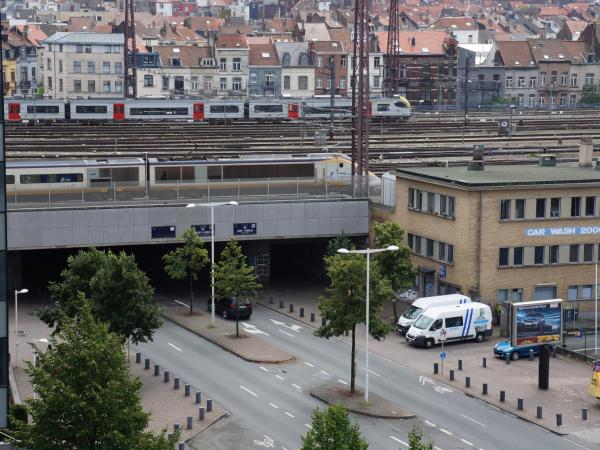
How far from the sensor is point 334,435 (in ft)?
94.2

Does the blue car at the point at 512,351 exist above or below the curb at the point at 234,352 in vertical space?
above

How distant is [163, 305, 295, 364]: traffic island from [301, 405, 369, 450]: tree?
18.5 m

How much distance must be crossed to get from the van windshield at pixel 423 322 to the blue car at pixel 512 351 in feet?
9.24

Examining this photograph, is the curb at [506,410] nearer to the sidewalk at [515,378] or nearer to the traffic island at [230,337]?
the sidewalk at [515,378]

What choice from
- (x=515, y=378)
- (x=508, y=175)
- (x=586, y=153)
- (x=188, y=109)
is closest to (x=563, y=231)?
(x=508, y=175)

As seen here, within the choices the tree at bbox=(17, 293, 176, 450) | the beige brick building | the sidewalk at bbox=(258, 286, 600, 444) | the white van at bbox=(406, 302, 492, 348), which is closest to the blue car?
the sidewalk at bbox=(258, 286, 600, 444)

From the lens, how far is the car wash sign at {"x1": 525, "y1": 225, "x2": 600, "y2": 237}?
55.0m

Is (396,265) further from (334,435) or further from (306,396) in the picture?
(334,435)

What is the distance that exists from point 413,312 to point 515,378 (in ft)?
23.5

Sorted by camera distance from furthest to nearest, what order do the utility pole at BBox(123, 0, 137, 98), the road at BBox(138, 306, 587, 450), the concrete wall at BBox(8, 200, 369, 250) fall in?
the utility pole at BBox(123, 0, 137, 98)
the concrete wall at BBox(8, 200, 369, 250)
the road at BBox(138, 306, 587, 450)

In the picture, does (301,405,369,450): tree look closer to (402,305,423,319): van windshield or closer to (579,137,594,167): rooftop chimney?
(402,305,423,319): van windshield

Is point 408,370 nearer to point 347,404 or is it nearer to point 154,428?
point 347,404

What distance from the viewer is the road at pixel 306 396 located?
38.8 m

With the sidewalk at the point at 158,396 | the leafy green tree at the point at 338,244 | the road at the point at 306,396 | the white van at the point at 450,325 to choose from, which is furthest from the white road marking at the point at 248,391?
the leafy green tree at the point at 338,244
